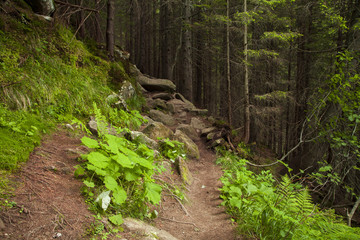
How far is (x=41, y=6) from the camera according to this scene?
238 inches

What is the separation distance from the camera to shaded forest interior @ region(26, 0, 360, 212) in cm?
427

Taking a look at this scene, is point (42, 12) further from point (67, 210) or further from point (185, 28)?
point (185, 28)

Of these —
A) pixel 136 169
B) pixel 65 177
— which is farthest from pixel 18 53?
pixel 136 169

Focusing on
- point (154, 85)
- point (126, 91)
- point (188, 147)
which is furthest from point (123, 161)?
point (154, 85)

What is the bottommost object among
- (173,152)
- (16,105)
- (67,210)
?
(173,152)

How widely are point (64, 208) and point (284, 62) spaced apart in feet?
34.4

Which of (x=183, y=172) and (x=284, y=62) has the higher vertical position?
(x=284, y=62)

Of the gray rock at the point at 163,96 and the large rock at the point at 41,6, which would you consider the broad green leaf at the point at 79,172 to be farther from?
the gray rock at the point at 163,96

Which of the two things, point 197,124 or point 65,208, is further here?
point 197,124

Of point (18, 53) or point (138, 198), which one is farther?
point (18, 53)

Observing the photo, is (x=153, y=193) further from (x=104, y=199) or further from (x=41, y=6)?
(x=41, y=6)

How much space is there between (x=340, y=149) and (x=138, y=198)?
4.20 meters

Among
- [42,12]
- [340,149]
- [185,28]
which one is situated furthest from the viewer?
[185,28]

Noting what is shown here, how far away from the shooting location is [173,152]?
5.38 meters
